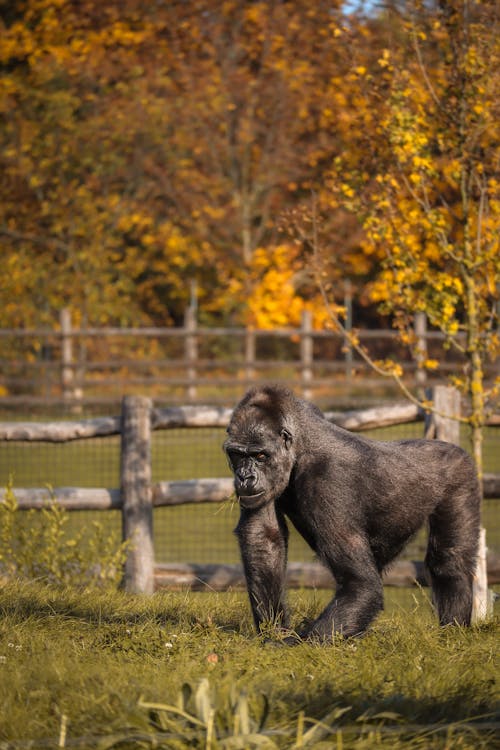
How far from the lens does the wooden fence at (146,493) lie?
752 cm

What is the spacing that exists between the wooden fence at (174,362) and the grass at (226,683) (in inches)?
521

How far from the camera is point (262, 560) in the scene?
5.21 m

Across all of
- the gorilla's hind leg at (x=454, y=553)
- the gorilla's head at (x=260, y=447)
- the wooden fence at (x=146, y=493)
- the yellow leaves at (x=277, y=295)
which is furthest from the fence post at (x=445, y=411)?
the yellow leaves at (x=277, y=295)

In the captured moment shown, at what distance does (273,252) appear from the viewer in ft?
83.5

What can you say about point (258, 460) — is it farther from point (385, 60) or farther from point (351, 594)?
point (385, 60)

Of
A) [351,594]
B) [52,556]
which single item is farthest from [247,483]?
[52,556]

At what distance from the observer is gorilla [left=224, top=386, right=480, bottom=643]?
497cm

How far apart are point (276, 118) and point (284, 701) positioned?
903 inches

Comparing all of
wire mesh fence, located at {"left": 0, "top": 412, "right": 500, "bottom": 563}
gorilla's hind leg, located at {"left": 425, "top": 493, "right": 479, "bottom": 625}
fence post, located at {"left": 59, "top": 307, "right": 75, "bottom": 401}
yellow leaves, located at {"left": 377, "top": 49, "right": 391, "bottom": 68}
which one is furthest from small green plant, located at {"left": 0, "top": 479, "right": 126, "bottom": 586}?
fence post, located at {"left": 59, "top": 307, "right": 75, "bottom": 401}

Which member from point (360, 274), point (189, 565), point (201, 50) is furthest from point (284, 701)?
point (201, 50)

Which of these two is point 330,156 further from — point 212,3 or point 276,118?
point 212,3

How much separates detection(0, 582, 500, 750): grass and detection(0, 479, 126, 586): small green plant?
1302 mm

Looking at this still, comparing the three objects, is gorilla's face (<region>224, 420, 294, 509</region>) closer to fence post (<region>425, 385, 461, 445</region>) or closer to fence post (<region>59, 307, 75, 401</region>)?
fence post (<region>425, 385, 461, 445</region>)

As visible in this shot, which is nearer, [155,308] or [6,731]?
[6,731]
